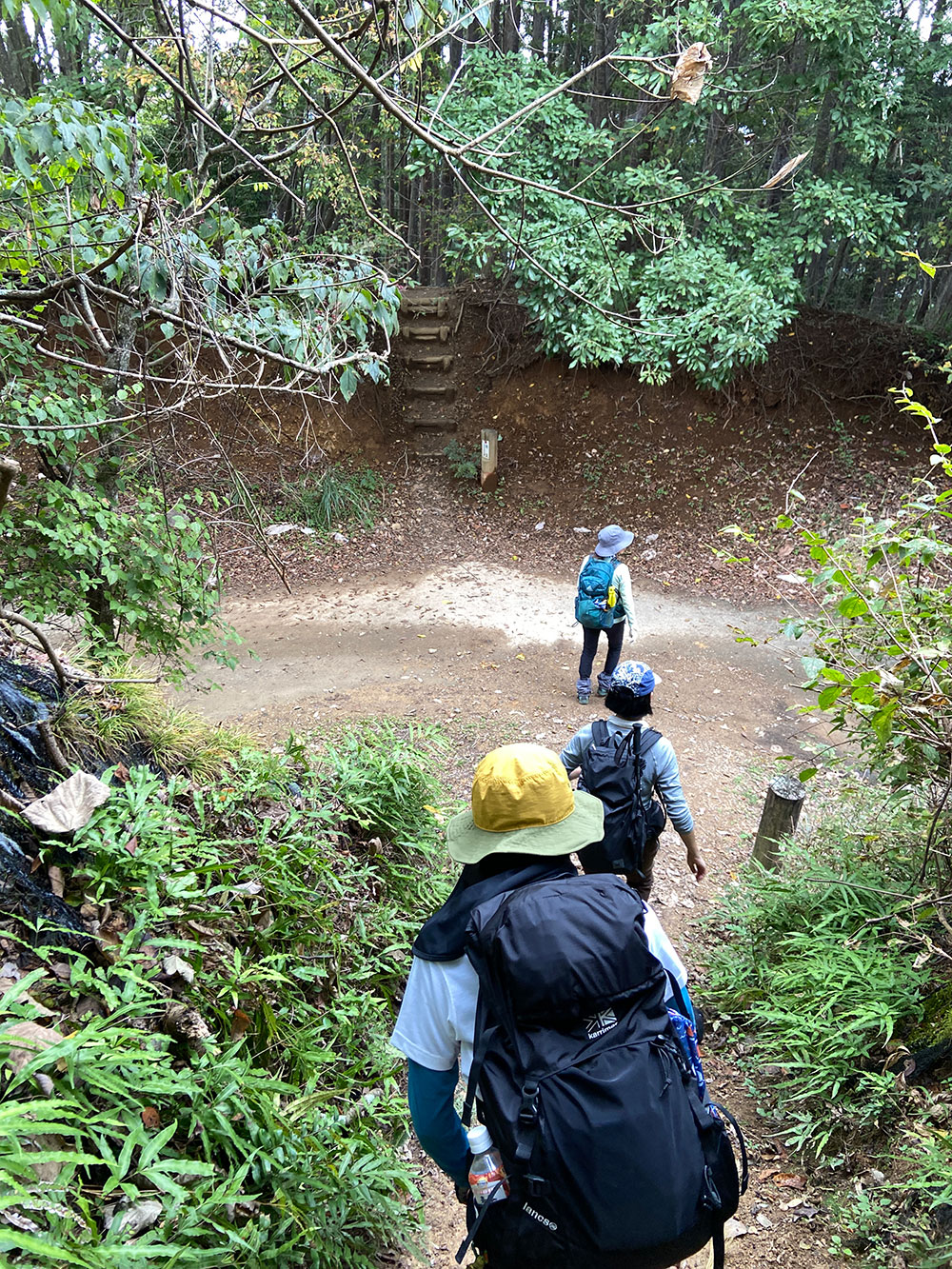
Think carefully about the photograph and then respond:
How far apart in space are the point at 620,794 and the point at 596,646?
12.0ft

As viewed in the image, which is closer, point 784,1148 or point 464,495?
point 784,1148

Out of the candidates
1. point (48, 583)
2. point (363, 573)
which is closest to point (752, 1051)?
point (48, 583)

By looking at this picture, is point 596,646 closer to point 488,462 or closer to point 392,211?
point 488,462

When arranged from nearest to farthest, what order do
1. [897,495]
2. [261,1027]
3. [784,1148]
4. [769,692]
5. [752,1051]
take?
[261,1027]
[784,1148]
[752,1051]
[769,692]
[897,495]

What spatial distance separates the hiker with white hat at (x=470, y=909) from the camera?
5.75 feet

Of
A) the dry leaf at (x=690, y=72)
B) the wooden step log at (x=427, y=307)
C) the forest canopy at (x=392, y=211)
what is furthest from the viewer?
the wooden step log at (x=427, y=307)

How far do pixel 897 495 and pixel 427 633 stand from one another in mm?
6661

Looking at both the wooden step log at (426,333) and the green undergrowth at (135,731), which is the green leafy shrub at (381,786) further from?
the wooden step log at (426,333)

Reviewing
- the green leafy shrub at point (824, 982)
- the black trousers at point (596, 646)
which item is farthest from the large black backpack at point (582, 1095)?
the black trousers at point (596, 646)

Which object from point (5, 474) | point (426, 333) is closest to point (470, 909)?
point (5, 474)

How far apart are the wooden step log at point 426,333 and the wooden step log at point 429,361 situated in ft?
0.96

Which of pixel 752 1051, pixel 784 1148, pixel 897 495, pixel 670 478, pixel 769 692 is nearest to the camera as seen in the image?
pixel 784 1148

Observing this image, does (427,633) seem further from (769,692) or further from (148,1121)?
(148,1121)

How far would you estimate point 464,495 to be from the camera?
1227cm
